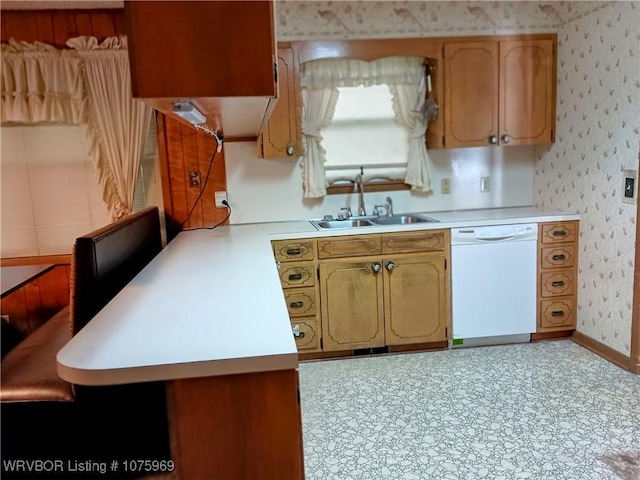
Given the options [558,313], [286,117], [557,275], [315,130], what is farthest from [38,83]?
[558,313]

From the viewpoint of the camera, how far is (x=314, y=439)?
2.50 metres

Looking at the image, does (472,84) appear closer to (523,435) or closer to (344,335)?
(344,335)

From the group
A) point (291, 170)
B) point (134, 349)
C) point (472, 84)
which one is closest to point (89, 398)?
point (134, 349)

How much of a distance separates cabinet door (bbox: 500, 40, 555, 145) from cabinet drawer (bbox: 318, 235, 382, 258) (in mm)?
1219

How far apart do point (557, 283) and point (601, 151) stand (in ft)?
3.13

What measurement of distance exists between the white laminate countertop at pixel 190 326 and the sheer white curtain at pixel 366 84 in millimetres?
1269

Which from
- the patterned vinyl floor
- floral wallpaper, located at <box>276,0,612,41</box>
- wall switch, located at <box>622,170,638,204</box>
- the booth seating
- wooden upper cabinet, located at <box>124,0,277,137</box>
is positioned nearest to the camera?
wooden upper cabinet, located at <box>124,0,277,137</box>

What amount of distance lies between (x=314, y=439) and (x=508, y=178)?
2588 millimetres

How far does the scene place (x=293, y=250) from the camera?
11.0 ft

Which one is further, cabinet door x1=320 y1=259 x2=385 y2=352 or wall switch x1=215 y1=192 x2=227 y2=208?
wall switch x1=215 y1=192 x2=227 y2=208

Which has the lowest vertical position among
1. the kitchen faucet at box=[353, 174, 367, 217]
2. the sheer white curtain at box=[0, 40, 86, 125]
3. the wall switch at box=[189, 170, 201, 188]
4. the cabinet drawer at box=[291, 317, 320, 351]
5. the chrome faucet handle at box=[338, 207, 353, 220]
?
the cabinet drawer at box=[291, 317, 320, 351]

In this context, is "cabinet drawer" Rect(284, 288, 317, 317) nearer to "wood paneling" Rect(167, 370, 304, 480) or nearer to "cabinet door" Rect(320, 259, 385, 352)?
"cabinet door" Rect(320, 259, 385, 352)

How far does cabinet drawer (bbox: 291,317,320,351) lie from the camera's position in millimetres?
3441

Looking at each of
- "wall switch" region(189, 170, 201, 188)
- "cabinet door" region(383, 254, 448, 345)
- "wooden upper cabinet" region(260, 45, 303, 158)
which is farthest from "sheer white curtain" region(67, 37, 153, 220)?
"cabinet door" region(383, 254, 448, 345)
